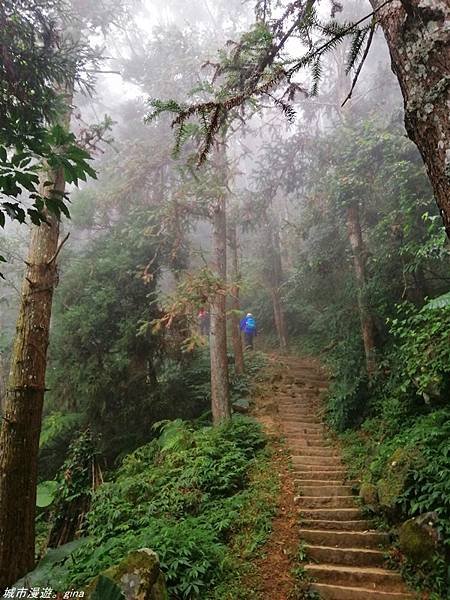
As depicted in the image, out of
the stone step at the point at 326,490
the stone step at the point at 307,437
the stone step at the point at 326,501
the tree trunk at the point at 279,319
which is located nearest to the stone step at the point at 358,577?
the stone step at the point at 326,501

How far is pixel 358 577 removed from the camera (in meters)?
4.83

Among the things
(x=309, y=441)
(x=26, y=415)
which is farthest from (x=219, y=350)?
(x=26, y=415)

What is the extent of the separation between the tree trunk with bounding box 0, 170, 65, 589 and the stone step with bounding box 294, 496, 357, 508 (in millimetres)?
4108

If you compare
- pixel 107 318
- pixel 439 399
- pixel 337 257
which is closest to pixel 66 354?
A: pixel 107 318

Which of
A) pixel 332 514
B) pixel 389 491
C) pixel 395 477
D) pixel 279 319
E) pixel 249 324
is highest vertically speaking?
pixel 279 319

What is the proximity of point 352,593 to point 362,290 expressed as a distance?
732 centimetres

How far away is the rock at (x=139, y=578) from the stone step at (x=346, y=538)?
99.8 inches

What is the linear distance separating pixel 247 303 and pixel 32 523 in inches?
718

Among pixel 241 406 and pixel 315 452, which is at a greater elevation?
pixel 241 406

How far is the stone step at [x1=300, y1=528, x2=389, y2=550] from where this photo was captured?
5.45m

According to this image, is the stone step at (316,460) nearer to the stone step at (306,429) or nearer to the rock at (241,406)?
the stone step at (306,429)

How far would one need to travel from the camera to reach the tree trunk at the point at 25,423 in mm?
4262

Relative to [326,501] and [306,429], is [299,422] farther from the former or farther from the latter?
[326,501]

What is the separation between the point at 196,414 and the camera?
10961mm
